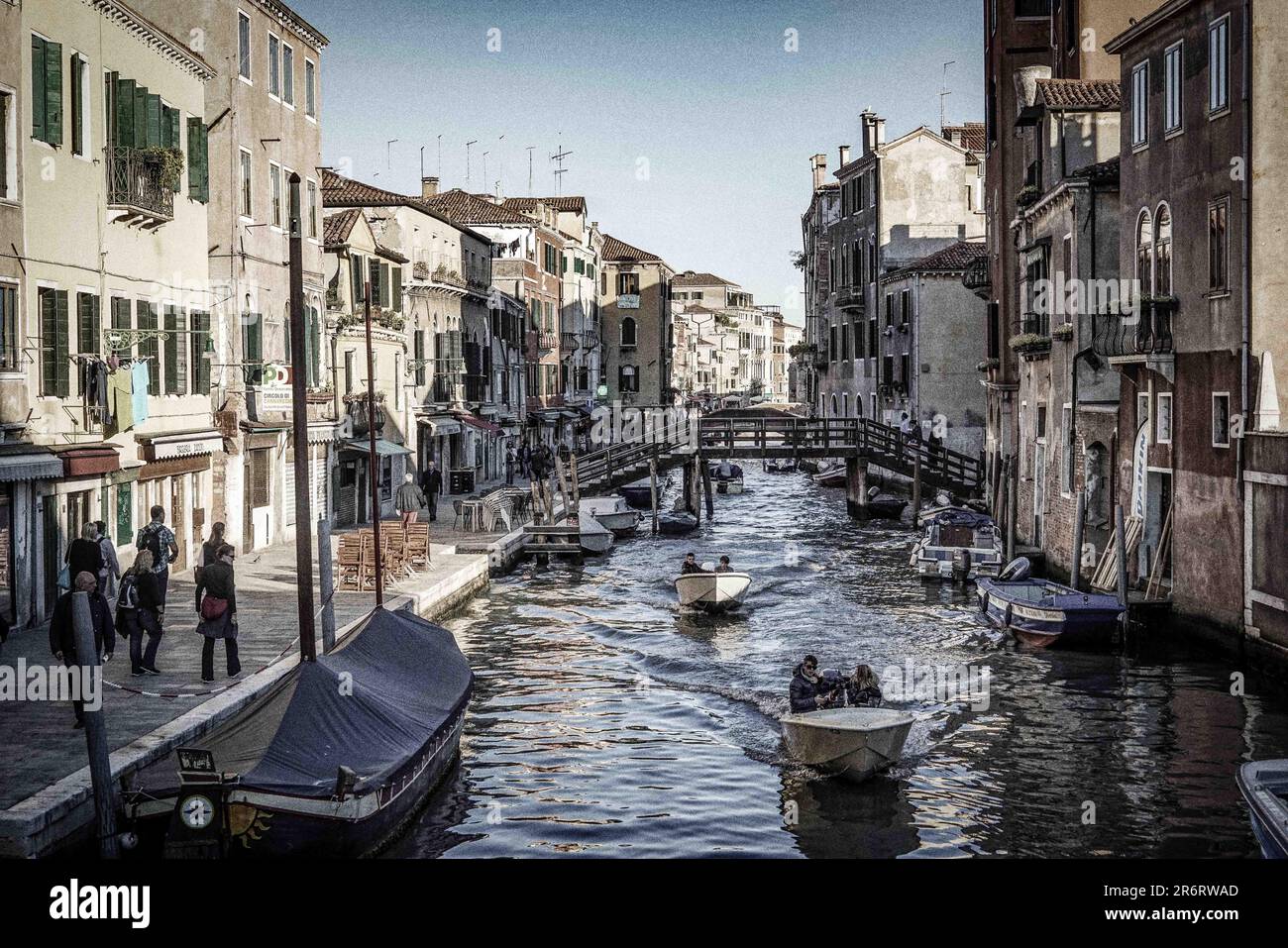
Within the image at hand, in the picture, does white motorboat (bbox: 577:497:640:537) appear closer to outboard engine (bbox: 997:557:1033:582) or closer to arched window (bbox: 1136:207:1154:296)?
outboard engine (bbox: 997:557:1033:582)

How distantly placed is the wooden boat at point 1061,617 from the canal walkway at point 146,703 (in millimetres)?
10191

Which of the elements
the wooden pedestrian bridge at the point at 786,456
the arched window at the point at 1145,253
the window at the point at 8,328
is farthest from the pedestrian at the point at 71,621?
the wooden pedestrian bridge at the point at 786,456

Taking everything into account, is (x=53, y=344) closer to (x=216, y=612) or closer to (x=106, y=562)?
(x=106, y=562)

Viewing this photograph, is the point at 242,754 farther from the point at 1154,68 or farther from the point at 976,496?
the point at 976,496

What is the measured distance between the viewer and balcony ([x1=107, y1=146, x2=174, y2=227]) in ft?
73.5

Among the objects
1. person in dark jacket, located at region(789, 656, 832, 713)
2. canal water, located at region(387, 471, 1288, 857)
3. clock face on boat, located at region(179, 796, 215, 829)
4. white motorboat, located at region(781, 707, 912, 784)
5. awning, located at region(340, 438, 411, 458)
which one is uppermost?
awning, located at region(340, 438, 411, 458)

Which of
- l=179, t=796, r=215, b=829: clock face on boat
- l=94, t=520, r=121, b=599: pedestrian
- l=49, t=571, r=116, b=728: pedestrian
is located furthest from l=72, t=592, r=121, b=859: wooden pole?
l=94, t=520, r=121, b=599: pedestrian

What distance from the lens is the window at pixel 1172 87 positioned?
23.0 m

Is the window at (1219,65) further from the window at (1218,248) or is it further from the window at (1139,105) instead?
the window at (1139,105)

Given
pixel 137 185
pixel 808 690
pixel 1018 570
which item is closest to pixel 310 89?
pixel 137 185

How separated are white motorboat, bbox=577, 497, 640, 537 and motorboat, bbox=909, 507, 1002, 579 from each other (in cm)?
1121

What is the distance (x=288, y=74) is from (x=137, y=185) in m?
10.9
